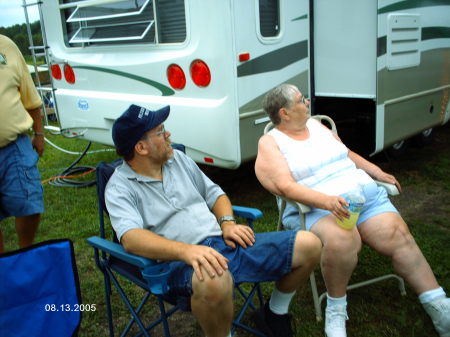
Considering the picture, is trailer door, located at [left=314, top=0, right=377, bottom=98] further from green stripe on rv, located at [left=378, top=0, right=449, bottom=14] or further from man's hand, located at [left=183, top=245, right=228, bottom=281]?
man's hand, located at [left=183, top=245, right=228, bottom=281]

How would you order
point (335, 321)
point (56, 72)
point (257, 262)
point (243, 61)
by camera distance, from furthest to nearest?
point (56, 72), point (243, 61), point (335, 321), point (257, 262)

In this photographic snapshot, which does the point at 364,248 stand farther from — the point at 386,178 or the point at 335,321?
the point at 335,321

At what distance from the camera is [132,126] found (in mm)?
2121

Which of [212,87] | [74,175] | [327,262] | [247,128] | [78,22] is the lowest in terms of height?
[74,175]

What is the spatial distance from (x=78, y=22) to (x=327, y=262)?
3.48 meters

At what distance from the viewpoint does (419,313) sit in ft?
8.21

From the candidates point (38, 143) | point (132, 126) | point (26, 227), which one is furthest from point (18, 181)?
point (132, 126)

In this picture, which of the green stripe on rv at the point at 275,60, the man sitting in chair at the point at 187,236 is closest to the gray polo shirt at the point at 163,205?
the man sitting in chair at the point at 187,236

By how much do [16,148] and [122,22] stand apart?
1.83m

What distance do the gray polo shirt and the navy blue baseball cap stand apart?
0.12 meters

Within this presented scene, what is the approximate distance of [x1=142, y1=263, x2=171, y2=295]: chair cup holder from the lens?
1904 mm

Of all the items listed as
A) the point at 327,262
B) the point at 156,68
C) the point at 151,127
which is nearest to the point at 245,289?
the point at 327,262

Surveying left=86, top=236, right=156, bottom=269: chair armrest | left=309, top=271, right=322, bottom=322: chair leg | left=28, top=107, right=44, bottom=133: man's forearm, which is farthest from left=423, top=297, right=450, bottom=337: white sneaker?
left=28, top=107, right=44, bottom=133: man's forearm

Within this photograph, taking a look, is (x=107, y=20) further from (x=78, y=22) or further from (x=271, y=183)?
(x=271, y=183)
